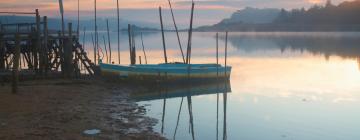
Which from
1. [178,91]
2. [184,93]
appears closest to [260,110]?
[184,93]

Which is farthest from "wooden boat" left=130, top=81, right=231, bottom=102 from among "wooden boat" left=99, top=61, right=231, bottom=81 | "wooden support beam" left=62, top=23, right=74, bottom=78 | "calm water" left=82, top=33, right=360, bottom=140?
"wooden support beam" left=62, top=23, right=74, bottom=78

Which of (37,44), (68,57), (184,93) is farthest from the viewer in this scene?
(68,57)

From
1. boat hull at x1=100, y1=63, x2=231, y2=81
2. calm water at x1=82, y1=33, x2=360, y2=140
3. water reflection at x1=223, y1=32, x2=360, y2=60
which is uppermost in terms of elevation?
water reflection at x1=223, y1=32, x2=360, y2=60

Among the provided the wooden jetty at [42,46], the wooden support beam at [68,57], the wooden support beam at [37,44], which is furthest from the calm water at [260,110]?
the wooden support beam at [37,44]

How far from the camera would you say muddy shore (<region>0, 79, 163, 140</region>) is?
14552 mm

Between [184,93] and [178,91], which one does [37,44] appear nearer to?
[178,91]

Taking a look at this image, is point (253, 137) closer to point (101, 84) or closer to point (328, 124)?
point (328, 124)

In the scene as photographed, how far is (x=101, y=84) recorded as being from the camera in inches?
1115

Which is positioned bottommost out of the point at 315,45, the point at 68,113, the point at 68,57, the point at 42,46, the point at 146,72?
the point at 68,113

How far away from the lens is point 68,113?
58.2ft

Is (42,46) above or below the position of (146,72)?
above

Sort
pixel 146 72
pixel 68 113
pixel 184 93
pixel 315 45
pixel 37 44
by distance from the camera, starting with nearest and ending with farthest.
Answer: pixel 68 113 < pixel 37 44 < pixel 184 93 < pixel 146 72 < pixel 315 45

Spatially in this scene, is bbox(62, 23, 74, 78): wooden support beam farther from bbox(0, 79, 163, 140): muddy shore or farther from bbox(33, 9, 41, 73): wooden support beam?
bbox(0, 79, 163, 140): muddy shore

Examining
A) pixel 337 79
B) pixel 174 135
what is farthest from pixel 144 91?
pixel 337 79
